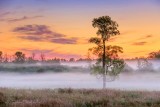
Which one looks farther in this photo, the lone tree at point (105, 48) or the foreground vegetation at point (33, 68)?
the foreground vegetation at point (33, 68)

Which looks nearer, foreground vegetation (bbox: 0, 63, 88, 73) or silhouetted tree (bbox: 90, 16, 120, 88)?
silhouetted tree (bbox: 90, 16, 120, 88)

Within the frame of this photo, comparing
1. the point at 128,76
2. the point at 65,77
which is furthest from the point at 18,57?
the point at 128,76

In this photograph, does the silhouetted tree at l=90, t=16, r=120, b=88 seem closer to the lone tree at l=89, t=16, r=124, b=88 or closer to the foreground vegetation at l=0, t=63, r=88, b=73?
the lone tree at l=89, t=16, r=124, b=88

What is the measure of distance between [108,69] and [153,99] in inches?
1027

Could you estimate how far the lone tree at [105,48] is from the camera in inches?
2454

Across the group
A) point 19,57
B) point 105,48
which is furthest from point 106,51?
point 19,57

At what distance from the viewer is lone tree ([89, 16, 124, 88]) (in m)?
62.3

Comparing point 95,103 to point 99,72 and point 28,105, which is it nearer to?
point 28,105

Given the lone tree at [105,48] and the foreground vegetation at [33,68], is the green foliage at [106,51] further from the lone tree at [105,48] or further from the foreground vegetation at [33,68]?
the foreground vegetation at [33,68]

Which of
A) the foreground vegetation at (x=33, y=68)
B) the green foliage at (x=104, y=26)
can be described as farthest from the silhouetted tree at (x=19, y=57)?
the green foliage at (x=104, y=26)

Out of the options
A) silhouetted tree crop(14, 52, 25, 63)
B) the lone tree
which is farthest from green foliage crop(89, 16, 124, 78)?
silhouetted tree crop(14, 52, 25, 63)

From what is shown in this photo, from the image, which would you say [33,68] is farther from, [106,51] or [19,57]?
[106,51]

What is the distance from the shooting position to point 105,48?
6284cm

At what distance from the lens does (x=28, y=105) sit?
3281 centimetres
